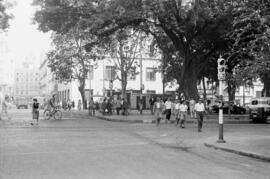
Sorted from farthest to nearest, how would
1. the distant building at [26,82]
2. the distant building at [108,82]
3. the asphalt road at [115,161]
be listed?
the distant building at [26,82]
the distant building at [108,82]
the asphalt road at [115,161]

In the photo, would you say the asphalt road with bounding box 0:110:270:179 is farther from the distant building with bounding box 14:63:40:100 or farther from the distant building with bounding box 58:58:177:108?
the distant building with bounding box 14:63:40:100

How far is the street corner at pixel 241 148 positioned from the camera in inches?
521

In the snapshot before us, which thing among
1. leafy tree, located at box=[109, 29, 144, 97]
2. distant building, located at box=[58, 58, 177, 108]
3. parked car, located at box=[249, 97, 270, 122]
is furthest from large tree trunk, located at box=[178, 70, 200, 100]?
distant building, located at box=[58, 58, 177, 108]

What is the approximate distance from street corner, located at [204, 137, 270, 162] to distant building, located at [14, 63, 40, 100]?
159 metres

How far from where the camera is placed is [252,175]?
32.0ft

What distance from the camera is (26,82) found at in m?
174

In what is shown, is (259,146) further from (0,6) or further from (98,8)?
(0,6)

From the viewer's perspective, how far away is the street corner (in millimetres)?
13222

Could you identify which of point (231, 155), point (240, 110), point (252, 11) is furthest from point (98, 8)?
point (240, 110)

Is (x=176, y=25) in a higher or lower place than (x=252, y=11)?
higher

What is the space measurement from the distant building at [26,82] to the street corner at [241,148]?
158785 mm

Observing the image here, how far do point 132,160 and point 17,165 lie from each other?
115 inches

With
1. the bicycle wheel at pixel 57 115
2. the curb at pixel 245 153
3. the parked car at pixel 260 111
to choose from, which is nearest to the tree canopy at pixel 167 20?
the parked car at pixel 260 111

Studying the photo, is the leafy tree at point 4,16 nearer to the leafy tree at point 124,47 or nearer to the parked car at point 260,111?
the leafy tree at point 124,47
